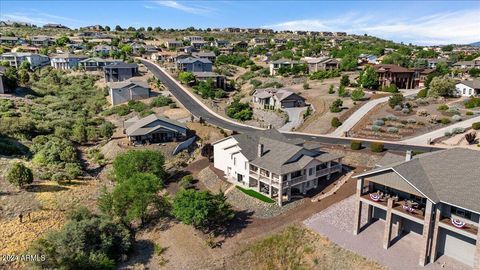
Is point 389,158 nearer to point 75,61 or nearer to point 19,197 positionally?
point 19,197

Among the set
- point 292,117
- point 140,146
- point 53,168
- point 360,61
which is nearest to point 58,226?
point 53,168

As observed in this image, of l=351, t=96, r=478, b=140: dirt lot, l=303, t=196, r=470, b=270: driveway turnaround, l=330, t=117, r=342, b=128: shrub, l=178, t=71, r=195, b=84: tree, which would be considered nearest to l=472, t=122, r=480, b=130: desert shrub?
l=351, t=96, r=478, b=140: dirt lot

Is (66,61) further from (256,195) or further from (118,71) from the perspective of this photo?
(256,195)

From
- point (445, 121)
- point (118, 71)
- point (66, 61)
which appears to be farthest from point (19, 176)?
point (66, 61)

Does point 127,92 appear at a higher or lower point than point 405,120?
higher

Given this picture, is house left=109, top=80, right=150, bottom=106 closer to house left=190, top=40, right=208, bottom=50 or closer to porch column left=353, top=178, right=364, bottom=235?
porch column left=353, top=178, right=364, bottom=235

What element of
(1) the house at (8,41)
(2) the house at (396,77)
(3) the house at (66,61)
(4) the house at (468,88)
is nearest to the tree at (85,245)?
(4) the house at (468,88)
